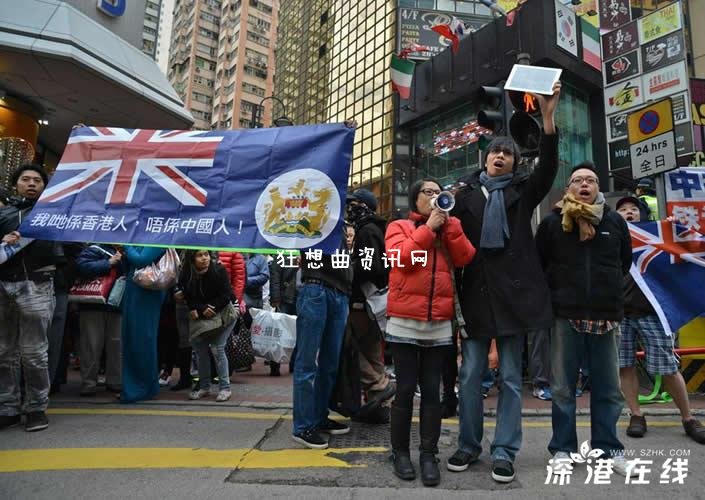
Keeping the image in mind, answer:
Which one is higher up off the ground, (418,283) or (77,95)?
(77,95)

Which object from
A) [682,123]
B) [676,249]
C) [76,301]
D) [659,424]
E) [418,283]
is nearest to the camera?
[418,283]

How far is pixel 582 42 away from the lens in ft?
59.0

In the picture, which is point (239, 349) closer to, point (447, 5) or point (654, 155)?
point (654, 155)

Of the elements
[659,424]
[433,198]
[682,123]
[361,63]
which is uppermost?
[361,63]

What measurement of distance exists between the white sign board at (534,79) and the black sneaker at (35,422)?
4.24 meters

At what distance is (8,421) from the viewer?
12.1ft

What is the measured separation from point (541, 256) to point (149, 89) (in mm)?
11691

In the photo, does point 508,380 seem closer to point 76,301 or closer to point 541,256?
point 541,256

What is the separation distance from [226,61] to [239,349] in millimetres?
64142

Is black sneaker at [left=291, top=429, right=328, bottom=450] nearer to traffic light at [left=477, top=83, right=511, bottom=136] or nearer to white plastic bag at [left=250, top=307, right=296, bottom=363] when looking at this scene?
white plastic bag at [left=250, top=307, right=296, bottom=363]

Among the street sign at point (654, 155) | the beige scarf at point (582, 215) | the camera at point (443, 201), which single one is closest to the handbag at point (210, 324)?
the camera at point (443, 201)

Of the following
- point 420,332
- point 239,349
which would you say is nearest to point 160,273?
point 239,349

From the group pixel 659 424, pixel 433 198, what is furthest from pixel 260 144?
pixel 659 424

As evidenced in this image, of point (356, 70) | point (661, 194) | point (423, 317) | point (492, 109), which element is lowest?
point (423, 317)
